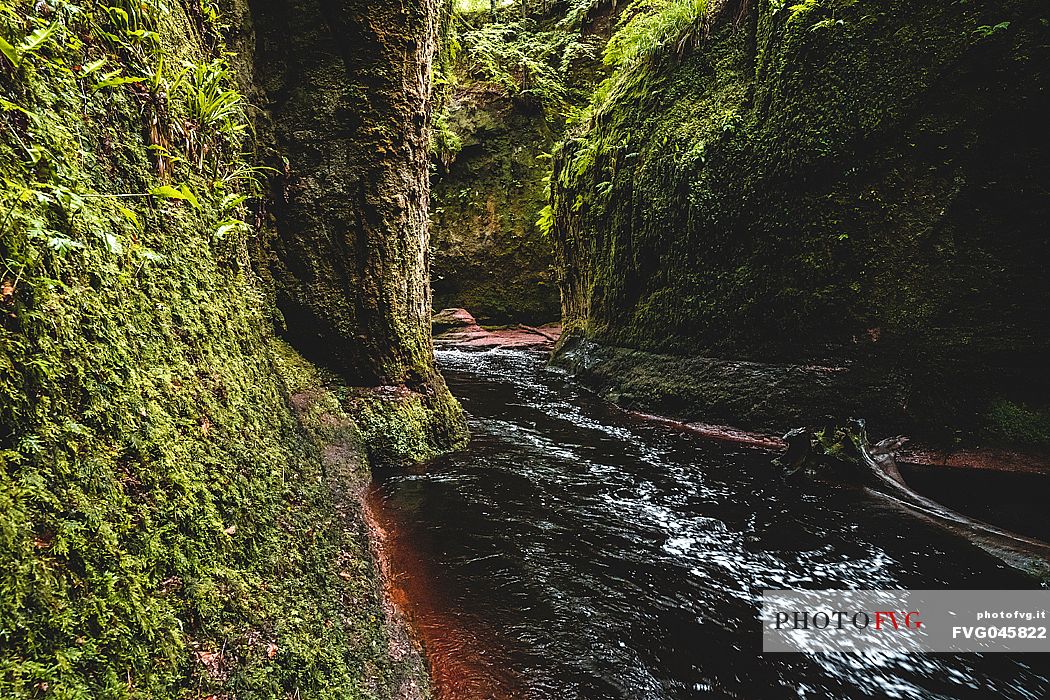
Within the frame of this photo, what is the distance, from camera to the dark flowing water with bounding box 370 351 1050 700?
2.37m

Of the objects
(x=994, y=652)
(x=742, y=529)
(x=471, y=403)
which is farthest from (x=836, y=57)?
(x=471, y=403)

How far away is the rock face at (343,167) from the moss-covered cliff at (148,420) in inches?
30.4

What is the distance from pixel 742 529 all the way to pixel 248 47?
5.67 m

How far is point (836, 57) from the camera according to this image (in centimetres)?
565

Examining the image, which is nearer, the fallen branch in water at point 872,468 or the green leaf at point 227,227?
the green leaf at point 227,227

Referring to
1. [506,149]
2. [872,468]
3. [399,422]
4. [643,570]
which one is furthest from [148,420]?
[506,149]

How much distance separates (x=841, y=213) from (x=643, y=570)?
4820mm

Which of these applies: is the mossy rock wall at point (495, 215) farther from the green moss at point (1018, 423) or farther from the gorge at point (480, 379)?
the green moss at point (1018, 423)

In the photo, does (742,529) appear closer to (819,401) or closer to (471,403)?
(819,401)

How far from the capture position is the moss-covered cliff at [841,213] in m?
4.70

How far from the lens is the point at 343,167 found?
4.45m

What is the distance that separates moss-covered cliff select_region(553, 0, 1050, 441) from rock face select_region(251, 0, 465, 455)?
13.7 feet

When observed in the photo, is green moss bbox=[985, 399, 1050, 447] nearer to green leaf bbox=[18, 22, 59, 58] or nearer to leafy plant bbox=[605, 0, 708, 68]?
leafy plant bbox=[605, 0, 708, 68]

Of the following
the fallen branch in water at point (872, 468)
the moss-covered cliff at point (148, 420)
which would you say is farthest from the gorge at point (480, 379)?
the fallen branch in water at point (872, 468)
